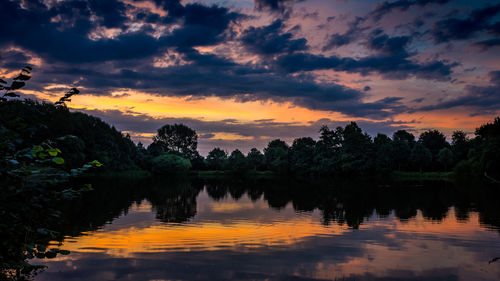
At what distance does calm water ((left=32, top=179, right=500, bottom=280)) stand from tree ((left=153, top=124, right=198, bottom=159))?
11583cm

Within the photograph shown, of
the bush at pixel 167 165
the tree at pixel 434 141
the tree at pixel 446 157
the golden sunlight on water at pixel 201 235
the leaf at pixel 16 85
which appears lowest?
the golden sunlight on water at pixel 201 235

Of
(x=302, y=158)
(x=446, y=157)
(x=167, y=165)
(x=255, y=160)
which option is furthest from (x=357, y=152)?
(x=167, y=165)

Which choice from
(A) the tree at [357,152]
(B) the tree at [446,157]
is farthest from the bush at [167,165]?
(B) the tree at [446,157]

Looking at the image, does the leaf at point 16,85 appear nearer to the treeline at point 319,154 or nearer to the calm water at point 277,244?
the calm water at point 277,244

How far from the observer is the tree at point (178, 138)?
5625 inches

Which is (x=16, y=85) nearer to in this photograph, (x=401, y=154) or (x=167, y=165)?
(x=167, y=165)

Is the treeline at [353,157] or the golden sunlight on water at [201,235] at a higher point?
the treeline at [353,157]

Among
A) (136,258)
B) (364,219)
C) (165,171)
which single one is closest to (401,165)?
(165,171)

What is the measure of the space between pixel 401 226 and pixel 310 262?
10.5 m

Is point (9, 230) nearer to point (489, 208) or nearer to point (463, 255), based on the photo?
point (463, 255)

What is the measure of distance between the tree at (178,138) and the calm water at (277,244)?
116 meters

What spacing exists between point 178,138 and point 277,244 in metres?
132

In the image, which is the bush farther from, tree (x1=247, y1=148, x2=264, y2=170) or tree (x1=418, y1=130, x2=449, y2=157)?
tree (x1=418, y1=130, x2=449, y2=157)

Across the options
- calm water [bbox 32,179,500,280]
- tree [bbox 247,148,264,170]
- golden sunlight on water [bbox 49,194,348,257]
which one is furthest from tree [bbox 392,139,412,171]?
golden sunlight on water [bbox 49,194,348,257]
